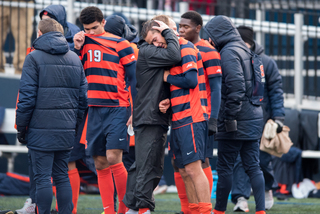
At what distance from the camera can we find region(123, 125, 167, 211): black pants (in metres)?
4.56

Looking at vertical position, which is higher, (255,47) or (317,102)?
(255,47)

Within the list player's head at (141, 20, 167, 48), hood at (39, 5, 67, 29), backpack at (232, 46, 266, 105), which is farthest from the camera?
hood at (39, 5, 67, 29)

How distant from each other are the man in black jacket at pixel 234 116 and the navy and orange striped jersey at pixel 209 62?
170 millimetres

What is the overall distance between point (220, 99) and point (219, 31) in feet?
2.85

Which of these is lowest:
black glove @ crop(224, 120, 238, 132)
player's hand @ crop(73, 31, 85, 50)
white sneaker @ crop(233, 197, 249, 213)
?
white sneaker @ crop(233, 197, 249, 213)

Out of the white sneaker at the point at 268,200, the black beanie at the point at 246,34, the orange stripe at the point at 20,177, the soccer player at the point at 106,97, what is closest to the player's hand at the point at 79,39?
the soccer player at the point at 106,97

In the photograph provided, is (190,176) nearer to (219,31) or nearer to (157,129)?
(157,129)

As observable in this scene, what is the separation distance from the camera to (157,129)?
4.61m

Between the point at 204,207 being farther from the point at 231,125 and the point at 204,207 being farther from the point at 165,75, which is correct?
the point at 165,75

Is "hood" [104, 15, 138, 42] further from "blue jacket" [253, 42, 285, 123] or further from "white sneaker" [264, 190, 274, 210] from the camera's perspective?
"white sneaker" [264, 190, 274, 210]

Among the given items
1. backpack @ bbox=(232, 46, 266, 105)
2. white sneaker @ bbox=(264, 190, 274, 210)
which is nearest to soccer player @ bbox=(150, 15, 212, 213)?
backpack @ bbox=(232, 46, 266, 105)

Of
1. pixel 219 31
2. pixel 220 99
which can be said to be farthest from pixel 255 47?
pixel 220 99

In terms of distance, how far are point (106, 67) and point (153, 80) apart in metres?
0.83

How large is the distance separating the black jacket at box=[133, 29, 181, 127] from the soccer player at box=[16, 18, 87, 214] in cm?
64
